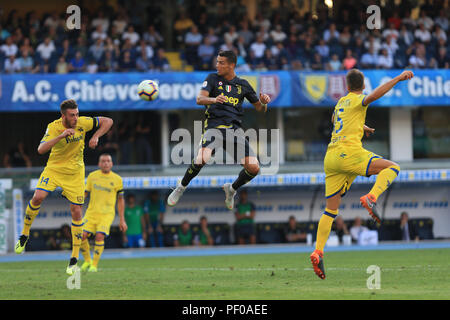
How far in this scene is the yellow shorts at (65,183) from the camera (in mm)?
12773

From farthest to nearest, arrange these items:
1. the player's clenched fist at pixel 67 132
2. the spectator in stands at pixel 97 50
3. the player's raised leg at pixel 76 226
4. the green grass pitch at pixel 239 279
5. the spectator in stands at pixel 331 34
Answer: the spectator in stands at pixel 331 34, the spectator in stands at pixel 97 50, the player's raised leg at pixel 76 226, the player's clenched fist at pixel 67 132, the green grass pitch at pixel 239 279

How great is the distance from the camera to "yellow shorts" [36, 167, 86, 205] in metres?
12.8

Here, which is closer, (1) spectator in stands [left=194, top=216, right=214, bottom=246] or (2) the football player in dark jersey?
(2) the football player in dark jersey

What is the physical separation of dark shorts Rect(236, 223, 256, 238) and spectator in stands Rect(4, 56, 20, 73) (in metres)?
8.17

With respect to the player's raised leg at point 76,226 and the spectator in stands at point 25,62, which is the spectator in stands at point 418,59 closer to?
the spectator in stands at point 25,62

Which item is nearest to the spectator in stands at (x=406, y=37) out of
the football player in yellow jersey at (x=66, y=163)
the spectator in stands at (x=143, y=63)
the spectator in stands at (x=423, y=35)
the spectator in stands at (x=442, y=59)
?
the spectator in stands at (x=423, y=35)

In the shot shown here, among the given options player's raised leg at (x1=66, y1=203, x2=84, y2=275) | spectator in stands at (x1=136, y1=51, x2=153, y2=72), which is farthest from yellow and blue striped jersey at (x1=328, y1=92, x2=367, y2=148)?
spectator in stands at (x1=136, y1=51, x2=153, y2=72)

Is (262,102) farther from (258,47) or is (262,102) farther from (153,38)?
(153,38)

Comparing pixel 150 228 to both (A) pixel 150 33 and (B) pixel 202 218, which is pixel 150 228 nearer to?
(B) pixel 202 218

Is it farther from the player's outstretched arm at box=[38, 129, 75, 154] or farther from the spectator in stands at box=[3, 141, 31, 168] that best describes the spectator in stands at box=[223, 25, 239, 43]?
the player's outstretched arm at box=[38, 129, 75, 154]

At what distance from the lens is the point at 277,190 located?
86.0ft

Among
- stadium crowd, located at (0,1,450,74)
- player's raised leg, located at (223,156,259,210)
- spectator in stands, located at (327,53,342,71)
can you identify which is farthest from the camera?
spectator in stands, located at (327,53,342,71)

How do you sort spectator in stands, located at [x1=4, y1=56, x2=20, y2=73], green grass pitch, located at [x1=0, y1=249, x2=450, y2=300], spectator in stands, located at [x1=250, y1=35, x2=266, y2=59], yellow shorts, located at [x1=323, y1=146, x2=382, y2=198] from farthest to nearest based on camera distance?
spectator in stands, located at [x1=250, y1=35, x2=266, y2=59], spectator in stands, located at [x1=4, y1=56, x2=20, y2=73], yellow shorts, located at [x1=323, y1=146, x2=382, y2=198], green grass pitch, located at [x1=0, y1=249, x2=450, y2=300]

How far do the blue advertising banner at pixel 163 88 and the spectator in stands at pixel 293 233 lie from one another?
357cm
